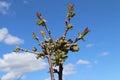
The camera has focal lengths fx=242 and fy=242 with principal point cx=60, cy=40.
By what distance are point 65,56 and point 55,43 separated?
2.55 feet

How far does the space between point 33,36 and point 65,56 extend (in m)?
1.57

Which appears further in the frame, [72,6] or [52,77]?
[72,6]

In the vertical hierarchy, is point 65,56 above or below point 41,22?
below


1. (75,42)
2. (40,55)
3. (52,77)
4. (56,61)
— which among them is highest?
(75,42)

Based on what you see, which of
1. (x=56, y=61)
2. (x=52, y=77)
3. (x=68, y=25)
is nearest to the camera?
(x=52, y=77)

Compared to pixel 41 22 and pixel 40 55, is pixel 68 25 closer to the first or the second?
pixel 41 22

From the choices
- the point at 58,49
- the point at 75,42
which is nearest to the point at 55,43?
Result: the point at 58,49

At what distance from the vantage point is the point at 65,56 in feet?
31.2

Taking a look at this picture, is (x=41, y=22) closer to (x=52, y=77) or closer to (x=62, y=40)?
(x=62, y=40)

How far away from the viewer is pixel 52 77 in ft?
22.6

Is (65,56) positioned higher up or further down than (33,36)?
further down

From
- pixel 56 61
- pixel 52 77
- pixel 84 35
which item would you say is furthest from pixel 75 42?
pixel 52 77

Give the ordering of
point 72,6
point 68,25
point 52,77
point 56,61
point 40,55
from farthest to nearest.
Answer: point 68,25
point 72,6
point 40,55
point 56,61
point 52,77

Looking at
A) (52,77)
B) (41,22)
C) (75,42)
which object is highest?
(41,22)
